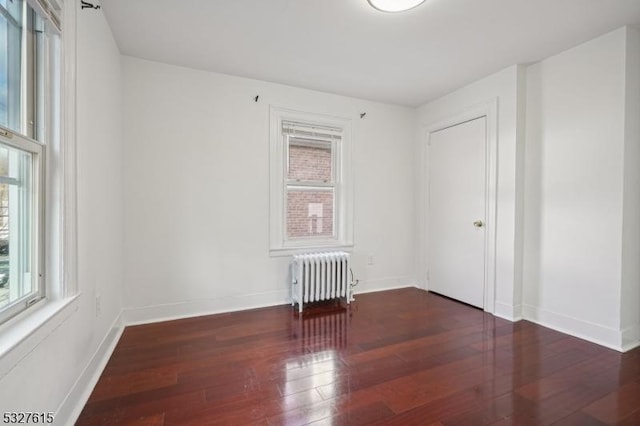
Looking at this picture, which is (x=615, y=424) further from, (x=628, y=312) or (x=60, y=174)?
(x=60, y=174)

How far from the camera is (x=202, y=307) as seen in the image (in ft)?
9.93

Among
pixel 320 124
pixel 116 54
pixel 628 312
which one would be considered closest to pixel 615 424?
pixel 628 312

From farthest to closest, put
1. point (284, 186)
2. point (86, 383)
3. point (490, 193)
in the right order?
point (284, 186)
point (490, 193)
point (86, 383)

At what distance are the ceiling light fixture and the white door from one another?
5.60 feet

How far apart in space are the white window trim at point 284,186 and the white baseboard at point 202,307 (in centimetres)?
51

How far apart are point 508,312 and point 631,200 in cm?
137

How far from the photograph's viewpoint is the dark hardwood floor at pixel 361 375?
1.59m

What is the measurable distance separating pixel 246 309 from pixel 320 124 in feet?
7.40

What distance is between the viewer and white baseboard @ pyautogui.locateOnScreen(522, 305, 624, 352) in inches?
92.6

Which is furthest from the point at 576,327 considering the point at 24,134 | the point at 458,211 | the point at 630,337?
the point at 24,134

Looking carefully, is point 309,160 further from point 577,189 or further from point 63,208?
point 577,189

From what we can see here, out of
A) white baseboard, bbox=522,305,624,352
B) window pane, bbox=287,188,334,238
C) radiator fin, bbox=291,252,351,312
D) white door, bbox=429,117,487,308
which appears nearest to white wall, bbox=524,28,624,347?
white baseboard, bbox=522,305,624,352

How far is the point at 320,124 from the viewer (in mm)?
3566

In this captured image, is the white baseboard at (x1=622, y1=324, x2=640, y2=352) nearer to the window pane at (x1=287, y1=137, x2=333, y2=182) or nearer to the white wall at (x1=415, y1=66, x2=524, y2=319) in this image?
the white wall at (x1=415, y1=66, x2=524, y2=319)
